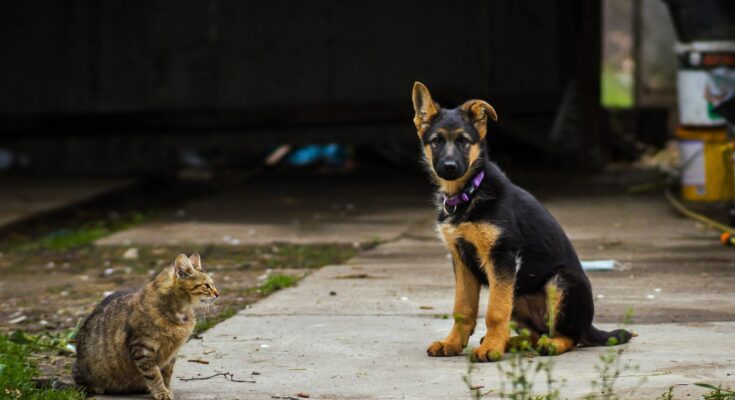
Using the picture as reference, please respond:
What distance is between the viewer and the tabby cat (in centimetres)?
546

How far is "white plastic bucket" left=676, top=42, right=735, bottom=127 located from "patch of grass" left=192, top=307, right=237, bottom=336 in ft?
20.3

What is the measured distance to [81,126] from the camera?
16.1m

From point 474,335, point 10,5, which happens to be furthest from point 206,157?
point 474,335

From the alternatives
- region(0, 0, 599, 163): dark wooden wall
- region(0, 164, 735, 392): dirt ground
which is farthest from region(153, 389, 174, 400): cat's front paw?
region(0, 0, 599, 163): dark wooden wall

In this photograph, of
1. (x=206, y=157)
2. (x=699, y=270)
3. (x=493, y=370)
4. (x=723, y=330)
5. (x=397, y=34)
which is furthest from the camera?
(x=206, y=157)

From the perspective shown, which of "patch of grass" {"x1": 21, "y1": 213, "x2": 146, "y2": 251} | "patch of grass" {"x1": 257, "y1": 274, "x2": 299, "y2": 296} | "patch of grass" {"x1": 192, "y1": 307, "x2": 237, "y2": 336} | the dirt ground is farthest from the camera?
"patch of grass" {"x1": 21, "y1": 213, "x2": 146, "y2": 251}

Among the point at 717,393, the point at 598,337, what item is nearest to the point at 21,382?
the point at 598,337

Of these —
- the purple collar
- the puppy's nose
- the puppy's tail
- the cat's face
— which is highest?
the puppy's nose

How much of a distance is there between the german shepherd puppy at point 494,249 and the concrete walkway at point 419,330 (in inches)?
5.2

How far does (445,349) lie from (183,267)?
1.52 m

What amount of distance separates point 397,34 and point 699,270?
25.0 ft

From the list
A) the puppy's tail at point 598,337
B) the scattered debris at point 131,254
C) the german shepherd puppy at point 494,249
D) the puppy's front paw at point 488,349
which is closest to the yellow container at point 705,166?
the scattered debris at point 131,254

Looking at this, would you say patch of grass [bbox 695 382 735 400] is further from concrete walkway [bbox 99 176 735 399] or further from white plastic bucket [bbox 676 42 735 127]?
white plastic bucket [bbox 676 42 735 127]

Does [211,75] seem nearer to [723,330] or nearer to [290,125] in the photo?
[290,125]
